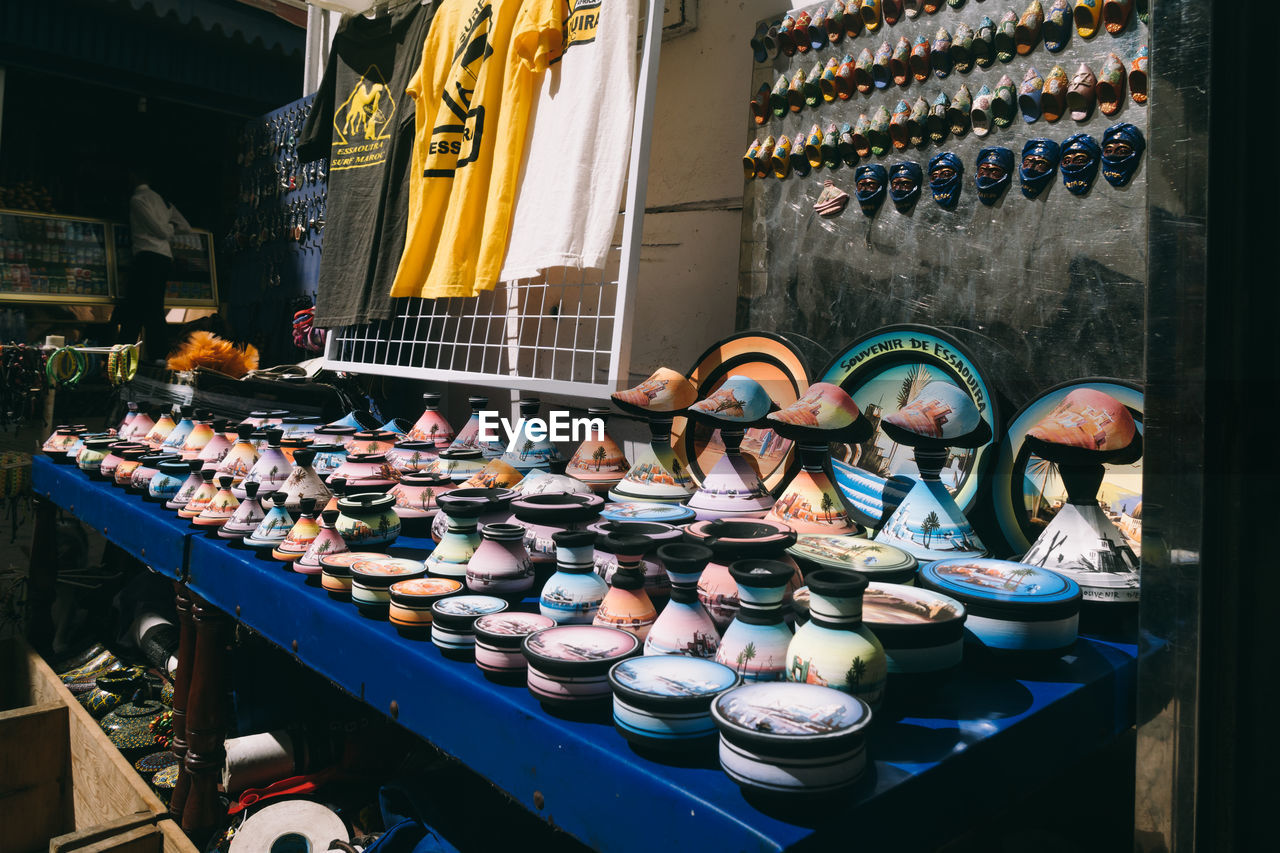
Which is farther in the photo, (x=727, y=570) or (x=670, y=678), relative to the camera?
(x=727, y=570)

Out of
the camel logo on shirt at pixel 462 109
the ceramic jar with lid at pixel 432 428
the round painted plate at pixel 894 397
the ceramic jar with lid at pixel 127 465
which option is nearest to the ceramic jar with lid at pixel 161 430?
the ceramic jar with lid at pixel 127 465

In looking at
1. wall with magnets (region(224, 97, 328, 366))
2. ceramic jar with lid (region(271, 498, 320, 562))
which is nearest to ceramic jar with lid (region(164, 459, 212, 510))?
ceramic jar with lid (region(271, 498, 320, 562))

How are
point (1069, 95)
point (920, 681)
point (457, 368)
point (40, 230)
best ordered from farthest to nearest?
point (40, 230) → point (457, 368) → point (1069, 95) → point (920, 681)

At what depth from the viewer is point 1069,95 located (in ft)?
5.06

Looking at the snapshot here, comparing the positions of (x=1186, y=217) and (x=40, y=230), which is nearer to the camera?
(x=1186, y=217)

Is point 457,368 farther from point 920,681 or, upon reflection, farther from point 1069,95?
point 920,681

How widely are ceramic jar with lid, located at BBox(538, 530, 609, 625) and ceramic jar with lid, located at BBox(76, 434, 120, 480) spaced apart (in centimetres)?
215

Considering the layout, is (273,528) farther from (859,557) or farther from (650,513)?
(859,557)

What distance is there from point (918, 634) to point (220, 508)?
161 cm

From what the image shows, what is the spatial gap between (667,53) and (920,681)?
7.26ft

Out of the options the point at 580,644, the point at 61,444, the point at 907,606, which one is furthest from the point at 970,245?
the point at 61,444

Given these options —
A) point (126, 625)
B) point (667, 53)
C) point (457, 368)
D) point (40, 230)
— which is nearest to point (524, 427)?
point (457, 368)

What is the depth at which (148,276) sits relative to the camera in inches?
208

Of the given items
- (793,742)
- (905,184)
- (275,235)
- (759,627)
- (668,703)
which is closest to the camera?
(793,742)
